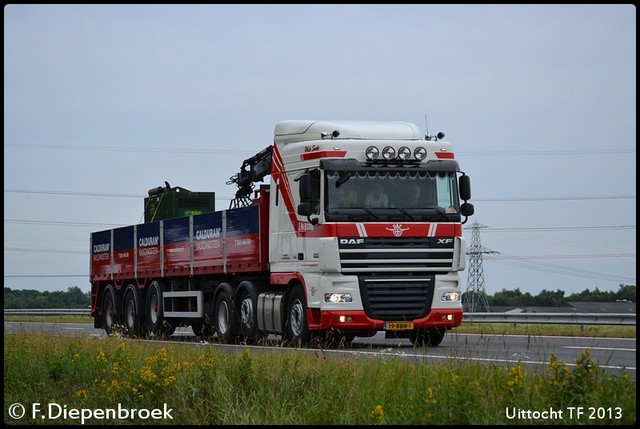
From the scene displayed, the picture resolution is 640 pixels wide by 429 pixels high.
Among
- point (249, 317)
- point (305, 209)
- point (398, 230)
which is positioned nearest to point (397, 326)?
point (398, 230)

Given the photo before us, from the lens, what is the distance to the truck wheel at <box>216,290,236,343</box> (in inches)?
942

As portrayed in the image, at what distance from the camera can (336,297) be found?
65.7 feet

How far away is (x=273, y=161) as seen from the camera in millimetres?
22312

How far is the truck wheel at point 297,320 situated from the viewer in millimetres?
20719

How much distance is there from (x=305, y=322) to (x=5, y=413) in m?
9.17

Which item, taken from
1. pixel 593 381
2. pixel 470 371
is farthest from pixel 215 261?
pixel 593 381

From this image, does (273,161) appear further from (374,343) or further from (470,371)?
(470,371)

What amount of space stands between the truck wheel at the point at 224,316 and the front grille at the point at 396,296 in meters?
4.50

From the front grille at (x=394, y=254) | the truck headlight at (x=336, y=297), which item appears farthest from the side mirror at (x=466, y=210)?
the truck headlight at (x=336, y=297)

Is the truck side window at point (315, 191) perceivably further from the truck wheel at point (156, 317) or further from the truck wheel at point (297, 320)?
the truck wheel at point (156, 317)

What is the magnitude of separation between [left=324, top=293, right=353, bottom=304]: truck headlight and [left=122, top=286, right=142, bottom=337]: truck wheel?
9485 mm

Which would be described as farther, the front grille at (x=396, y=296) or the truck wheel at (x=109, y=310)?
the truck wheel at (x=109, y=310)

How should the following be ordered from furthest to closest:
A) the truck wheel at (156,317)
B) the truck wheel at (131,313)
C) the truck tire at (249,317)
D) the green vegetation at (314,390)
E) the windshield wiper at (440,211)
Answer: the truck wheel at (131,313) < the truck wheel at (156,317) < the truck tire at (249,317) < the windshield wiper at (440,211) < the green vegetation at (314,390)

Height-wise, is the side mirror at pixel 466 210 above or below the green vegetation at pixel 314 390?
above
